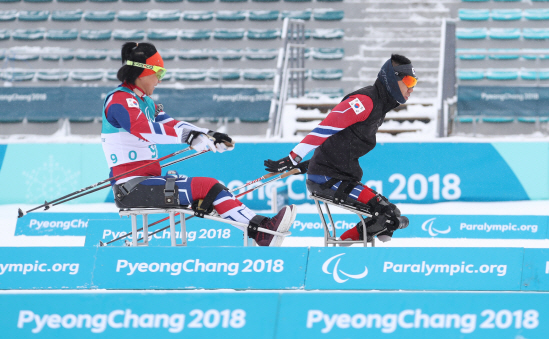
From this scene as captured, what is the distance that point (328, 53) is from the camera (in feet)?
46.9

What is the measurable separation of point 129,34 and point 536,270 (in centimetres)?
1288

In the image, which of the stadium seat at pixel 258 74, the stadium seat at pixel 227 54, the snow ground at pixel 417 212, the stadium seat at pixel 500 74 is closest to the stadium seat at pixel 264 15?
the stadium seat at pixel 227 54

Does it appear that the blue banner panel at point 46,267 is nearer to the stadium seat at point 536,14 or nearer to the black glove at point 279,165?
the black glove at point 279,165

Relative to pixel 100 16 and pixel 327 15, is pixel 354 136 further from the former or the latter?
pixel 100 16

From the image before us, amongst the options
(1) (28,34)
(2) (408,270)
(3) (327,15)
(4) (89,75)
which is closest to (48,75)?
(4) (89,75)

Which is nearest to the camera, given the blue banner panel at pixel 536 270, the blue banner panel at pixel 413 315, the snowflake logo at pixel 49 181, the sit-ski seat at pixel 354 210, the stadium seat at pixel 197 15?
the blue banner panel at pixel 413 315

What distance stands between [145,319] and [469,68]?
11909 mm

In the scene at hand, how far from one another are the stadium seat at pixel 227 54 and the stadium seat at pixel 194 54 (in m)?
0.17

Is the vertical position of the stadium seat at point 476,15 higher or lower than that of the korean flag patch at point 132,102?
higher

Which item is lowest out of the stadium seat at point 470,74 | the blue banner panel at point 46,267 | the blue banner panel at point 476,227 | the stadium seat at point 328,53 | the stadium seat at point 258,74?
the blue banner panel at point 46,267

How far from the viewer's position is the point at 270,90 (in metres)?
11.6

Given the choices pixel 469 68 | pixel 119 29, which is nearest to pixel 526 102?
pixel 469 68

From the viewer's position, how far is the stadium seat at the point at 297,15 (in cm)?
1490

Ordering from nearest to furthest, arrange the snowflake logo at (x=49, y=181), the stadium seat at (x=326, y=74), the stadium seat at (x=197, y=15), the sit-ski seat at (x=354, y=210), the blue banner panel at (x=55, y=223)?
the sit-ski seat at (x=354, y=210) → the blue banner panel at (x=55, y=223) → the snowflake logo at (x=49, y=181) → the stadium seat at (x=326, y=74) → the stadium seat at (x=197, y=15)
